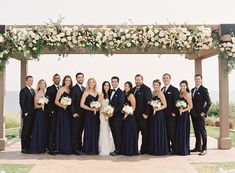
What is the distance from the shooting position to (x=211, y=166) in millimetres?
8555

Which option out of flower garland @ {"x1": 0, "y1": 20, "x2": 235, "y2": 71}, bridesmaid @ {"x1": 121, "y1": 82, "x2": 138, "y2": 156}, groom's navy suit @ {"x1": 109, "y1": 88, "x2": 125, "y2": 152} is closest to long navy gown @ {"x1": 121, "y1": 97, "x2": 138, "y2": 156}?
bridesmaid @ {"x1": 121, "y1": 82, "x2": 138, "y2": 156}

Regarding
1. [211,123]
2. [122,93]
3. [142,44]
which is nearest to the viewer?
[122,93]

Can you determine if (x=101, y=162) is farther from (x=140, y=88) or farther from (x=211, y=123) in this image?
(x=211, y=123)

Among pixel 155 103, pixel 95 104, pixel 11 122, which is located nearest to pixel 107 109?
pixel 95 104

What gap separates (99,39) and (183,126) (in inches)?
121

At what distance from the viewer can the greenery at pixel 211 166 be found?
8109 millimetres

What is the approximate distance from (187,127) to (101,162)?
2.48m

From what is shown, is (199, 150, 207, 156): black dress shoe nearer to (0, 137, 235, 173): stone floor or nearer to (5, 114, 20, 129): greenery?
(0, 137, 235, 173): stone floor

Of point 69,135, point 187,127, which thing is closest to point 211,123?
point 187,127

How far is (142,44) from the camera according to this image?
1070 cm

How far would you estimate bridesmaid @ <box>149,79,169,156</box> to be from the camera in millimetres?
10023

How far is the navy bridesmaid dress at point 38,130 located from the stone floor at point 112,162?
34 centimetres

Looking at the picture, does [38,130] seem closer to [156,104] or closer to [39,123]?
[39,123]

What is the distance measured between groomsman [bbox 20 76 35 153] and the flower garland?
0.92 meters
